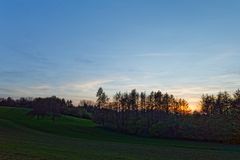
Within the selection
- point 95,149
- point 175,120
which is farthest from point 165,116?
point 95,149

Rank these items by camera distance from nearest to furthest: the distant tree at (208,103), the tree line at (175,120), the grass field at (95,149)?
the grass field at (95,149) → the tree line at (175,120) → the distant tree at (208,103)

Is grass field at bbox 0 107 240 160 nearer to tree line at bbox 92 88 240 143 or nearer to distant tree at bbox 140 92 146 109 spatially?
tree line at bbox 92 88 240 143

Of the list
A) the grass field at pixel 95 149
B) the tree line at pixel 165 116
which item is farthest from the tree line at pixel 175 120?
the grass field at pixel 95 149

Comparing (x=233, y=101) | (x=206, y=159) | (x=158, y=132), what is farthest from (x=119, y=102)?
(x=206, y=159)

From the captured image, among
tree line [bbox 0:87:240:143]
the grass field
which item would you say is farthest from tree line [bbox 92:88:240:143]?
the grass field

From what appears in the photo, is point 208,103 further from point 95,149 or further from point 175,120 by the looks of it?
point 95,149

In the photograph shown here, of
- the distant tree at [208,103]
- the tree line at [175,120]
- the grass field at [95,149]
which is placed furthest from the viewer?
the distant tree at [208,103]

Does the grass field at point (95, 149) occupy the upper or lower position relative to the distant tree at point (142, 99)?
lower

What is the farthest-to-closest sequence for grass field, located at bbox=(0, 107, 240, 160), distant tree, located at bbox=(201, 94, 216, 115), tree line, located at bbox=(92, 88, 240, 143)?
distant tree, located at bbox=(201, 94, 216, 115), tree line, located at bbox=(92, 88, 240, 143), grass field, located at bbox=(0, 107, 240, 160)

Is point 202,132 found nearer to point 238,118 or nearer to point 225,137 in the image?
point 225,137

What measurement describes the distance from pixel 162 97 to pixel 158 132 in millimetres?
A: 69370

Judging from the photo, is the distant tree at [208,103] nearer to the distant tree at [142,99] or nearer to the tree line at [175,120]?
the tree line at [175,120]

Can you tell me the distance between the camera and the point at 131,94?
156875 millimetres

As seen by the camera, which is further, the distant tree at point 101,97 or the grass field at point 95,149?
the distant tree at point 101,97
